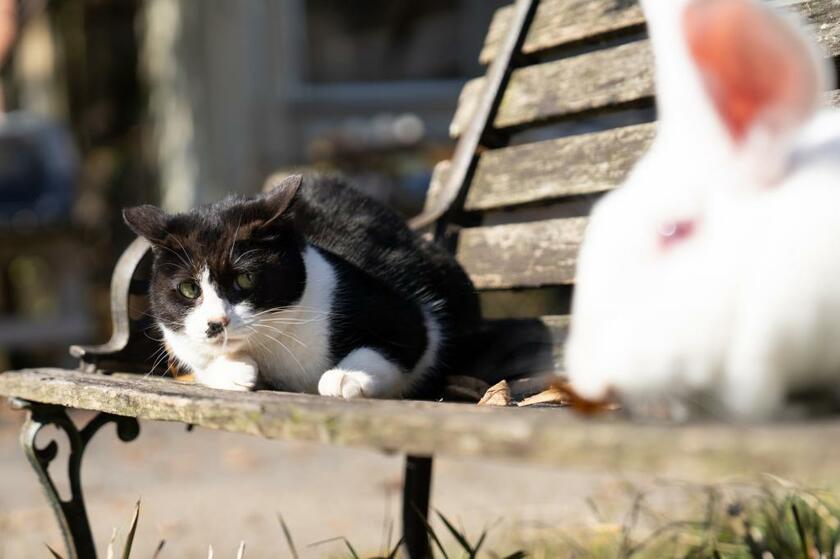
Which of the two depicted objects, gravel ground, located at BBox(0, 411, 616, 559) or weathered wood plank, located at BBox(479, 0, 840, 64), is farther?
gravel ground, located at BBox(0, 411, 616, 559)

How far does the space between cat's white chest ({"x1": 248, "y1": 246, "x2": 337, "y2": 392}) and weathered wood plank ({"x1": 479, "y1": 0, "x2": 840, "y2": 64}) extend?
1028 mm

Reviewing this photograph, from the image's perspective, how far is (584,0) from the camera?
2.41 metres

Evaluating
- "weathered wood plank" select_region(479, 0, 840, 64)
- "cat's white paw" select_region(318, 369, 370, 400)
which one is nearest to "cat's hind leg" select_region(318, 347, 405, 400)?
"cat's white paw" select_region(318, 369, 370, 400)

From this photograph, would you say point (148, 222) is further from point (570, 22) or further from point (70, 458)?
point (570, 22)

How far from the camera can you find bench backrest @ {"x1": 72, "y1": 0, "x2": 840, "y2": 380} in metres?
2.06

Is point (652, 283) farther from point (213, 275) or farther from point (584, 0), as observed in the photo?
point (584, 0)

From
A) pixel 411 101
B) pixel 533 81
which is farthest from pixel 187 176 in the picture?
pixel 533 81

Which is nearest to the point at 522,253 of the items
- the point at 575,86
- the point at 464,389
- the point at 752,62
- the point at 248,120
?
the point at 575,86

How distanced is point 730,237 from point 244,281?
3.19 feet

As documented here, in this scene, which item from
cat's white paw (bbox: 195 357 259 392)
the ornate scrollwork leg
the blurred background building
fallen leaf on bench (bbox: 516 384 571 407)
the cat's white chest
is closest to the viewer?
fallen leaf on bench (bbox: 516 384 571 407)

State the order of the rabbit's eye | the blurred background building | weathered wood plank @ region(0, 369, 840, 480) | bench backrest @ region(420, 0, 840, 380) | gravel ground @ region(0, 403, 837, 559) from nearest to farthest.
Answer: weathered wood plank @ region(0, 369, 840, 480) → the rabbit's eye → bench backrest @ region(420, 0, 840, 380) → gravel ground @ region(0, 403, 837, 559) → the blurred background building

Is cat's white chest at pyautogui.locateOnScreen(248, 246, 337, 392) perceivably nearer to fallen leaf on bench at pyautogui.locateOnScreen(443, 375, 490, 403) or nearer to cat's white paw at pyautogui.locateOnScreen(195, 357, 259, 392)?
cat's white paw at pyautogui.locateOnScreen(195, 357, 259, 392)

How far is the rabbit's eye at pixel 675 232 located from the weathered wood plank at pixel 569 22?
133cm

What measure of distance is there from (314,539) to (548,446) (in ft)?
7.46
